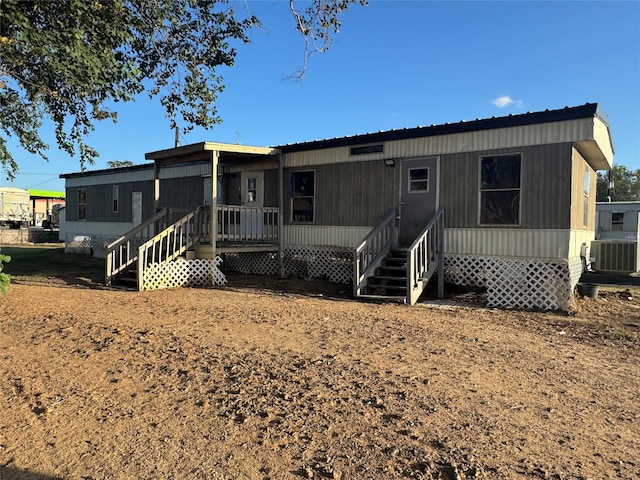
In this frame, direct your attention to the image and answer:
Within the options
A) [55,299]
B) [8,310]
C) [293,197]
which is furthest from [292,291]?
[8,310]

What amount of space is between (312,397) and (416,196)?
7222mm

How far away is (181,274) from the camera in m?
11.0

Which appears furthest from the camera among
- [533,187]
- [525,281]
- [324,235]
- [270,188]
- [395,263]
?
[270,188]

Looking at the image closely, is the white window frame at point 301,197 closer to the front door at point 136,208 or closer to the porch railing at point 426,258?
the porch railing at point 426,258

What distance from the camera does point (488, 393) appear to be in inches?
165

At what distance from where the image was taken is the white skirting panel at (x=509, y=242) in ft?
28.6

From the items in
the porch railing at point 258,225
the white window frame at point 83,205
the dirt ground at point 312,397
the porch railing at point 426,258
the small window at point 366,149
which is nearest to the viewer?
the dirt ground at point 312,397

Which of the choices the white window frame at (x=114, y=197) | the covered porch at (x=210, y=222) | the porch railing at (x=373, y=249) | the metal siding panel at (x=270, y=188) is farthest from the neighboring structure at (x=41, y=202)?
the porch railing at (x=373, y=249)

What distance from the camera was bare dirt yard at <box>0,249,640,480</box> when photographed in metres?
3.04

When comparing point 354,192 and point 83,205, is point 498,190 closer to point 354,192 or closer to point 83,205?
point 354,192

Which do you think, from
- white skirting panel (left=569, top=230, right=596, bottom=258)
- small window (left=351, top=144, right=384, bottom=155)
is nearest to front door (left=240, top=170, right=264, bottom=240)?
small window (left=351, top=144, right=384, bottom=155)

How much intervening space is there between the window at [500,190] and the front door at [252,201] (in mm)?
5647

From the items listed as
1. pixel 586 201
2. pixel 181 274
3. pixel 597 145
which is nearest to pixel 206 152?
pixel 181 274

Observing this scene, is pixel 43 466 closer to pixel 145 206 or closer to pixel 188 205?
pixel 188 205
